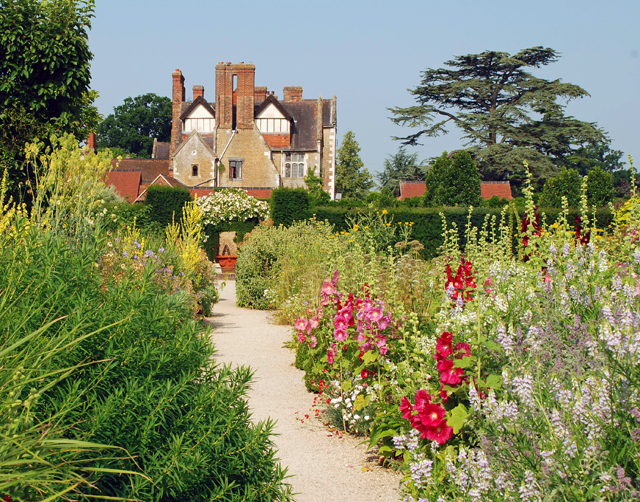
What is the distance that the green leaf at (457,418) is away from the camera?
2633 mm

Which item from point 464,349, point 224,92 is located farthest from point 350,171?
point 464,349

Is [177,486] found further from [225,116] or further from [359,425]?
[225,116]

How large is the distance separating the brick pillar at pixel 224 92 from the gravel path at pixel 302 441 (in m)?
35.0

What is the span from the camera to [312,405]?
4.75 m

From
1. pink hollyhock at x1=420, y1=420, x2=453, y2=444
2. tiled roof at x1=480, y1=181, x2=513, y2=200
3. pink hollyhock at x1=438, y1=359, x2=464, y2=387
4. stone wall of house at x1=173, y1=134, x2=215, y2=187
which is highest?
stone wall of house at x1=173, y1=134, x2=215, y2=187

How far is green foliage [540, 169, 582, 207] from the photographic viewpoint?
19.4 meters

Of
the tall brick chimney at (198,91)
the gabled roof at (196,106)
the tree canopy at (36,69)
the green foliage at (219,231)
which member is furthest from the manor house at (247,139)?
the tree canopy at (36,69)

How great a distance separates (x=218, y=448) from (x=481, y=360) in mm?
1455

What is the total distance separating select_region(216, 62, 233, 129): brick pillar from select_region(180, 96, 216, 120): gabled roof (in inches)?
185

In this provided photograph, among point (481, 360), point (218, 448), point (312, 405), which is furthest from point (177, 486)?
point (312, 405)

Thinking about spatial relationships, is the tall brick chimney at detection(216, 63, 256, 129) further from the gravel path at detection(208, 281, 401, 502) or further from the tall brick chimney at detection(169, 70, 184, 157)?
the gravel path at detection(208, 281, 401, 502)

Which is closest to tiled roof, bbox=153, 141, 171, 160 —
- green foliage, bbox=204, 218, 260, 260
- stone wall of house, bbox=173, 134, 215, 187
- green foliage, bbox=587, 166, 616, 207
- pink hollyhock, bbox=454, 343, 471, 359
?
stone wall of house, bbox=173, 134, 215, 187

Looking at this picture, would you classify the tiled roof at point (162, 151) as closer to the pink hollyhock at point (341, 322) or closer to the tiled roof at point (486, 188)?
the tiled roof at point (486, 188)

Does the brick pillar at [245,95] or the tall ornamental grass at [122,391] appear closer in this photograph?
the tall ornamental grass at [122,391]
